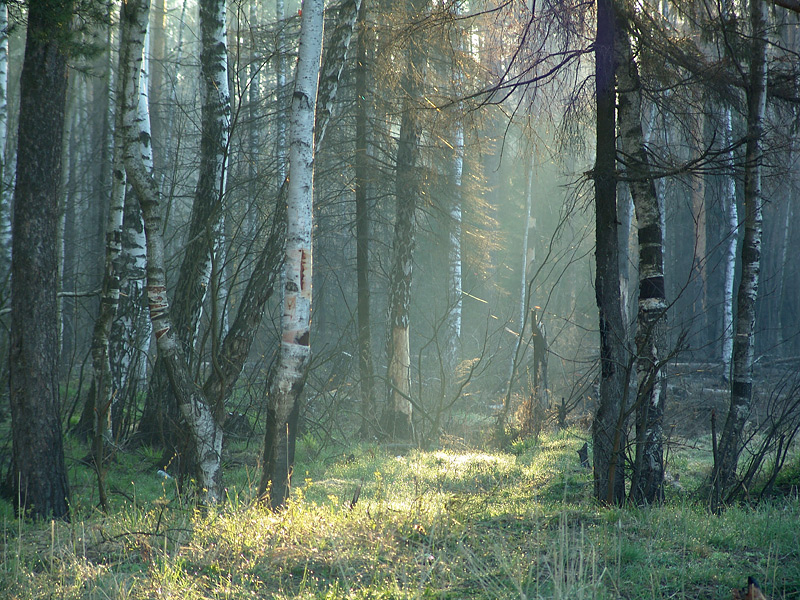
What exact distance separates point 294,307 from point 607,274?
282 centimetres

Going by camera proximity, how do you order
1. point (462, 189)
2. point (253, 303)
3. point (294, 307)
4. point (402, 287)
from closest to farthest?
1. point (294, 307)
2. point (253, 303)
3. point (402, 287)
4. point (462, 189)

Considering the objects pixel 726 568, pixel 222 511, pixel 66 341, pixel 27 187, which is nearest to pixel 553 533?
pixel 726 568

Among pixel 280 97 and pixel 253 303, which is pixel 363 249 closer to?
pixel 280 97

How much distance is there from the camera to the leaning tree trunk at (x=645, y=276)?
506cm

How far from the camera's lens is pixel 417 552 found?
371cm

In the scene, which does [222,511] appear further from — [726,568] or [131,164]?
[726,568]

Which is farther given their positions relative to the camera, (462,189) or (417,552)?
(462,189)

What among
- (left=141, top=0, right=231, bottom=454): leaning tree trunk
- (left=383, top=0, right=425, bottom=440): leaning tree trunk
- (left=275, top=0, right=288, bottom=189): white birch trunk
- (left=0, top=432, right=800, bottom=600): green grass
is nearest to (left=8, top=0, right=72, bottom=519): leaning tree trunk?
(left=0, top=432, right=800, bottom=600): green grass

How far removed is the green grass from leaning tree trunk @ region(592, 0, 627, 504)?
47 cm

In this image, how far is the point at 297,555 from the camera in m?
3.69

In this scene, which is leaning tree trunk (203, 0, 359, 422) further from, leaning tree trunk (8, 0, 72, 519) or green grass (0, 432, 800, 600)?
leaning tree trunk (8, 0, 72, 519)

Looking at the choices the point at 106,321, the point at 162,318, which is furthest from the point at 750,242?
the point at 106,321

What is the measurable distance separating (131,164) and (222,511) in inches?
121

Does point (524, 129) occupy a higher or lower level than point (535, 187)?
lower
